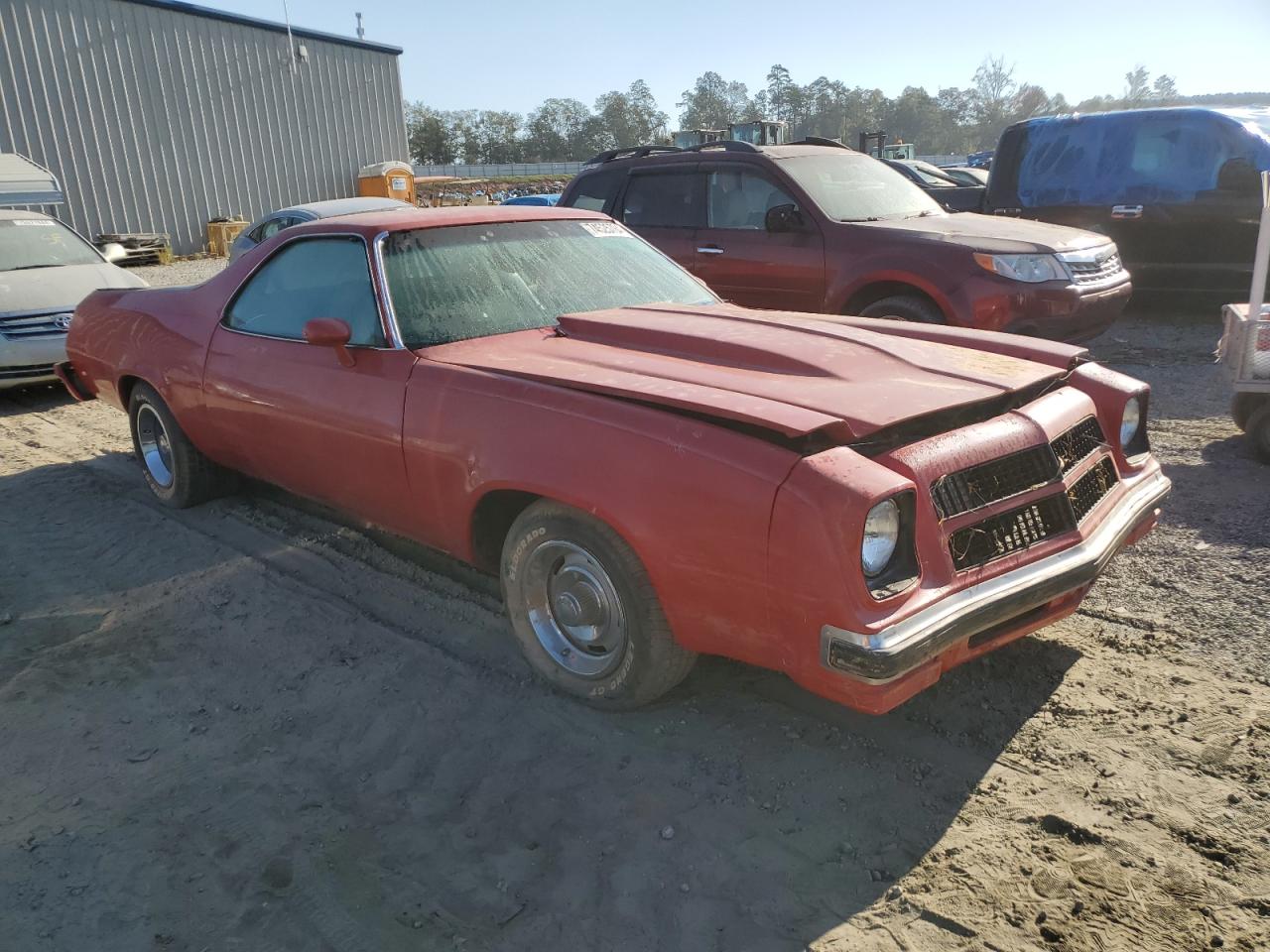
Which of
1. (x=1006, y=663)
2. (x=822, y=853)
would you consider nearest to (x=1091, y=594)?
(x=1006, y=663)

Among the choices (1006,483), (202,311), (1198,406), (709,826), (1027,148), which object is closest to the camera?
(709,826)

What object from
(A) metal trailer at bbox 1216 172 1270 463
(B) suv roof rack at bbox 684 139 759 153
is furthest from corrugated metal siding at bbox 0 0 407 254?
(A) metal trailer at bbox 1216 172 1270 463

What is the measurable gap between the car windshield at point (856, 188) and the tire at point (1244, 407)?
2.66 metres

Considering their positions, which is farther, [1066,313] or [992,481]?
[1066,313]

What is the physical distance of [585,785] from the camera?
2.71 meters

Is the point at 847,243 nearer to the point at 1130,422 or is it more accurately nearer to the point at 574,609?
the point at 1130,422

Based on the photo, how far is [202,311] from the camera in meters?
4.58

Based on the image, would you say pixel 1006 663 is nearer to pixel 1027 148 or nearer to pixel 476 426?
pixel 476 426

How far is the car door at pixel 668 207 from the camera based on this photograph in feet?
23.9

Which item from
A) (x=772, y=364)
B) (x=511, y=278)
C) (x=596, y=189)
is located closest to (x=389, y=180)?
(x=596, y=189)

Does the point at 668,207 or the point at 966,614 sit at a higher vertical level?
the point at 668,207

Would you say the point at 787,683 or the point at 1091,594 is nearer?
the point at 787,683

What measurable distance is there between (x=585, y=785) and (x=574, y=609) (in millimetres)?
578

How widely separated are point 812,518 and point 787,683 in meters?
1.08
